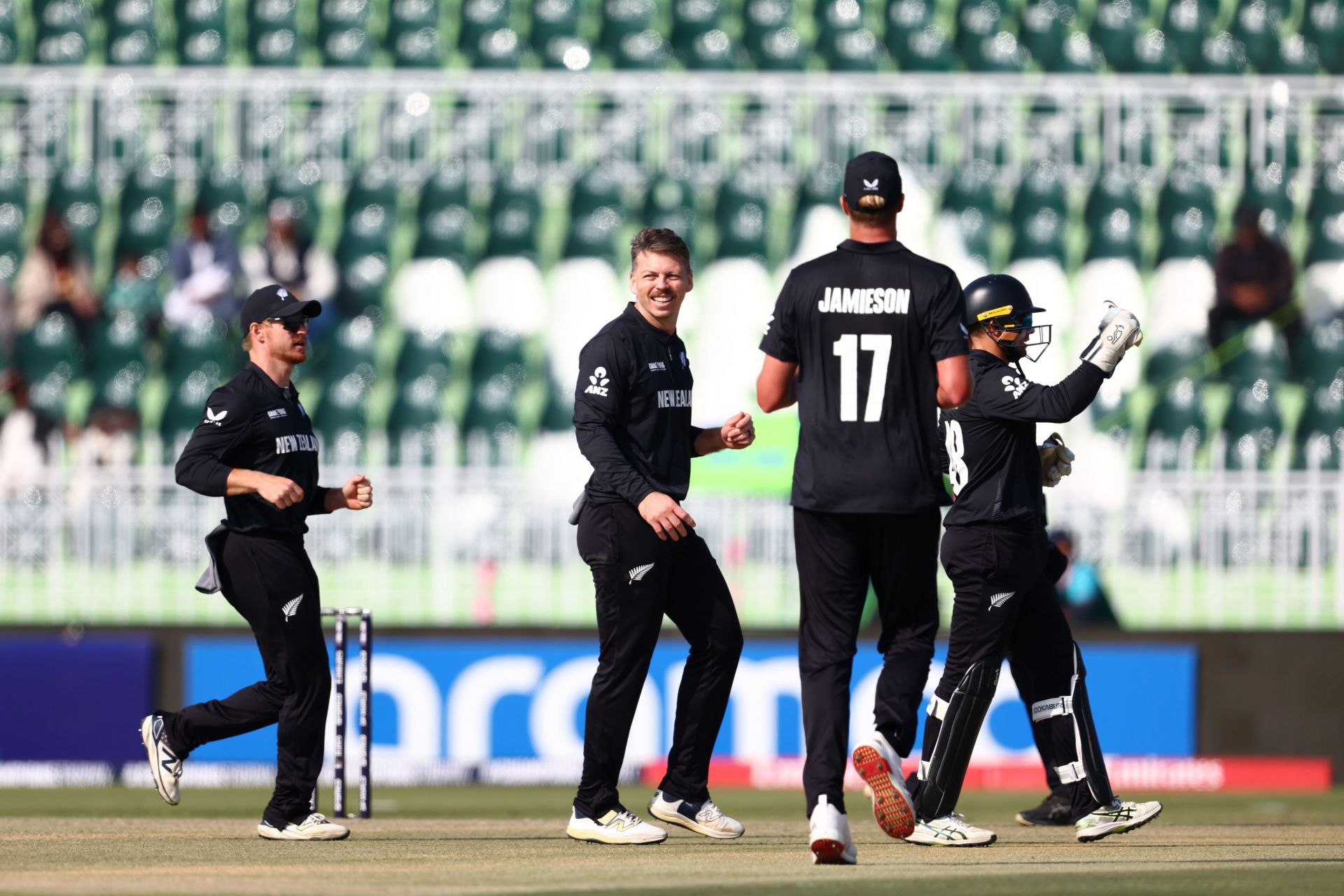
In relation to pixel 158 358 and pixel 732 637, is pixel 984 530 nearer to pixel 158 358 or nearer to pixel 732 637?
pixel 732 637

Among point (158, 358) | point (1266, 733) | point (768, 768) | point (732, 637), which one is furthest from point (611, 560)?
point (158, 358)

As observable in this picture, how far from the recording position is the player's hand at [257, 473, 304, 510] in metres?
7.07

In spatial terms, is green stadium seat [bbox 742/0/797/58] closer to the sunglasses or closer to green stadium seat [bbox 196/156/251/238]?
green stadium seat [bbox 196/156/251/238]

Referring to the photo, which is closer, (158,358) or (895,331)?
(895,331)

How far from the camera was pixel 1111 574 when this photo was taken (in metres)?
14.1

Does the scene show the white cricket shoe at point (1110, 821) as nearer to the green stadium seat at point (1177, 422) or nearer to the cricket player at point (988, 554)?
the cricket player at point (988, 554)

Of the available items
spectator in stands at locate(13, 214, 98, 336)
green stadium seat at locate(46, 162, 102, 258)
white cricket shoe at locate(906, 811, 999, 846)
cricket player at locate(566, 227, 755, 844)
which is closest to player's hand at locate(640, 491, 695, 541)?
cricket player at locate(566, 227, 755, 844)

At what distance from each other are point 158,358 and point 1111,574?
7.45 metres

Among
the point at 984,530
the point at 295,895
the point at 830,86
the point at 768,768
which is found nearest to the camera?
the point at 295,895

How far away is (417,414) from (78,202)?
357 centimetres

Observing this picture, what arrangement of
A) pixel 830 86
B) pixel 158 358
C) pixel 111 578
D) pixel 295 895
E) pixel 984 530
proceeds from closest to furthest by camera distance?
1. pixel 295 895
2. pixel 984 530
3. pixel 111 578
4. pixel 158 358
5. pixel 830 86

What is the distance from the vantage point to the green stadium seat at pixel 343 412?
628 inches

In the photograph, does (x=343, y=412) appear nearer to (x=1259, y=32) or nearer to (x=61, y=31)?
(x=61, y=31)

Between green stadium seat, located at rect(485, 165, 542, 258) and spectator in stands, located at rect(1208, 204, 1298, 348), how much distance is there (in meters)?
5.41
